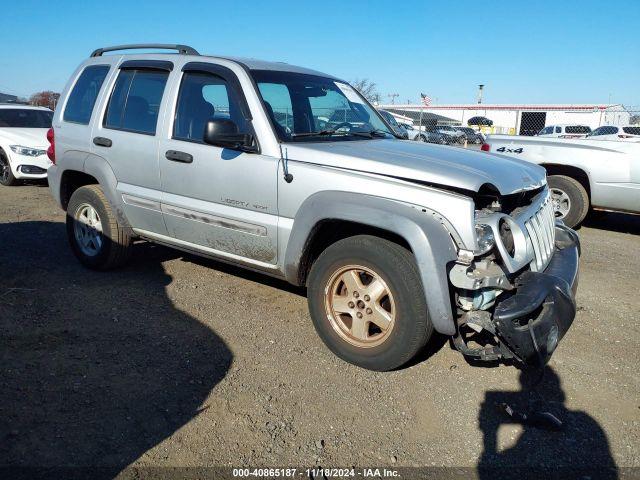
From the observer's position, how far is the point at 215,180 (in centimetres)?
402

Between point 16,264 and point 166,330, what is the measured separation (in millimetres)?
2368

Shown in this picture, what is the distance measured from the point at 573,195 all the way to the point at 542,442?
530 centimetres

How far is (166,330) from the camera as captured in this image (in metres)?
4.05

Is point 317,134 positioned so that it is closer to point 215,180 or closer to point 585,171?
point 215,180

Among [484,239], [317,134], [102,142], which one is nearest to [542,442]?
[484,239]

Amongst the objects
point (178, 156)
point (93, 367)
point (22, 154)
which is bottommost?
point (93, 367)

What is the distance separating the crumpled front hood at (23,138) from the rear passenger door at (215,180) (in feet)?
22.0

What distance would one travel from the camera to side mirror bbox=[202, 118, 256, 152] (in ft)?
11.9

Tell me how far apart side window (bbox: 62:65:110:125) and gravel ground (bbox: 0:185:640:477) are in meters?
1.56

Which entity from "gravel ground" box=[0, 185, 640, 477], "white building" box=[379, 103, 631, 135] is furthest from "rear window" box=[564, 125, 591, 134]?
"gravel ground" box=[0, 185, 640, 477]

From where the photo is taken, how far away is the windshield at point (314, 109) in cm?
402

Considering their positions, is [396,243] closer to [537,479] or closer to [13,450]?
[537,479]

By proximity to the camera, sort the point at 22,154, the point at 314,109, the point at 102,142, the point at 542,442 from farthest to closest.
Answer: the point at 22,154 → the point at 102,142 → the point at 314,109 → the point at 542,442

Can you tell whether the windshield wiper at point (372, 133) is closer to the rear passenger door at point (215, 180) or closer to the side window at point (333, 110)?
the side window at point (333, 110)
